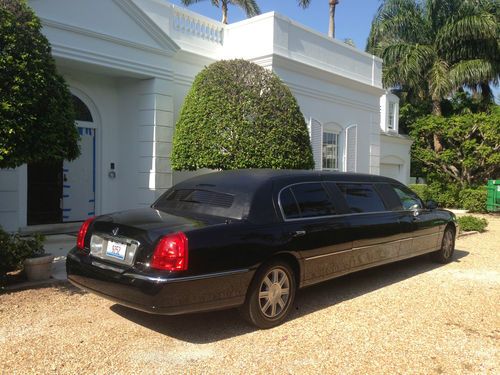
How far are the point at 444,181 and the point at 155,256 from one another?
1951cm

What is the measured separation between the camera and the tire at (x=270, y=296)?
4375 millimetres

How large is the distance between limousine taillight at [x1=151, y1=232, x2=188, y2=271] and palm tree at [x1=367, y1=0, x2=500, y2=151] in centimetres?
1934

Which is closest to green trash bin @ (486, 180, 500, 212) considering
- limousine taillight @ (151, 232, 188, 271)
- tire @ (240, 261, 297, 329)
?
tire @ (240, 261, 297, 329)

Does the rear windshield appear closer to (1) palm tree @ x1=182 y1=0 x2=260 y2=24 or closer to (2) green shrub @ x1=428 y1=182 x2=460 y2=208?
(2) green shrub @ x1=428 y1=182 x2=460 y2=208

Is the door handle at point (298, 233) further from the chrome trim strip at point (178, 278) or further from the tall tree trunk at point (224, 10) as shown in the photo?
the tall tree trunk at point (224, 10)

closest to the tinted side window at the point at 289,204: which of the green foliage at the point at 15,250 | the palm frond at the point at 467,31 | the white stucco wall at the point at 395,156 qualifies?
the green foliage at the point at 15,250

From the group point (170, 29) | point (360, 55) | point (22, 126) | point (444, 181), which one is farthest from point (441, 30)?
point (22, 126)

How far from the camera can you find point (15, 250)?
19.0 feet

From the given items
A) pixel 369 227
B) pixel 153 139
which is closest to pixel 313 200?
pixel 369 227

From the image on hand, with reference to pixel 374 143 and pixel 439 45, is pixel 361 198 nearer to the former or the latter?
pixel 374 143

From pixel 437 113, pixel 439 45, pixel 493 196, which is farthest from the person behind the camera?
pixel 437 113

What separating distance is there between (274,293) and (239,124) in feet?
16.3

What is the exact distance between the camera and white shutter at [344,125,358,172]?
14.8 meters

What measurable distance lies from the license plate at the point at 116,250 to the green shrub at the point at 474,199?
17.4 m
